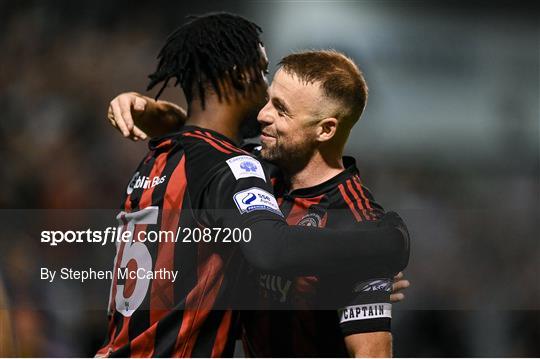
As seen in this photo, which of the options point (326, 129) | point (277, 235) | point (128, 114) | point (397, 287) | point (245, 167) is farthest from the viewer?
point (128, 114)

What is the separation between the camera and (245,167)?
81.7 inches

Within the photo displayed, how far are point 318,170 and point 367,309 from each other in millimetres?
503

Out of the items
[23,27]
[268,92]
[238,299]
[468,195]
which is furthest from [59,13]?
[238,299]

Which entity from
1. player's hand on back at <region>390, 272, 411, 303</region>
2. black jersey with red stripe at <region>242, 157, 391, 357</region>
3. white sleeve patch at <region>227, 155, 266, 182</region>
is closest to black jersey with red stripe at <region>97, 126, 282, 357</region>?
white sleeve patch at <region>227, 155, 266, 182</region>

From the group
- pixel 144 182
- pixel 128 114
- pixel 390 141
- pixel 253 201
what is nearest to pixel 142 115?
pixel 128 114

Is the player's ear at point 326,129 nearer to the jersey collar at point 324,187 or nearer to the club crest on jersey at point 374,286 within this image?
the jersey collar at point 324,187

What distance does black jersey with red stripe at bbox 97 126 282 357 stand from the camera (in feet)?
6.93

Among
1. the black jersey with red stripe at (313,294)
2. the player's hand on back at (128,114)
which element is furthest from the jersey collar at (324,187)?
the player's hand on back at (128,114)

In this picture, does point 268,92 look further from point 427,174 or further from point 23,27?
point 23,27

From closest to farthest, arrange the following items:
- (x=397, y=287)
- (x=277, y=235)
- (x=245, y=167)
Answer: (x=277, y=235) → (x=245, y=167) → (x=397, y=287)

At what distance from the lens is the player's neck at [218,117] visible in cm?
→ 228

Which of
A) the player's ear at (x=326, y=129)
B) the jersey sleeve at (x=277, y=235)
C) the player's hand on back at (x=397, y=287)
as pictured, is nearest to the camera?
the jersey sleeve at (x=277, y=235)

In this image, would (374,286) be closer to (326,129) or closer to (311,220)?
(311,220)

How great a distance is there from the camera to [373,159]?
5.23 metres
